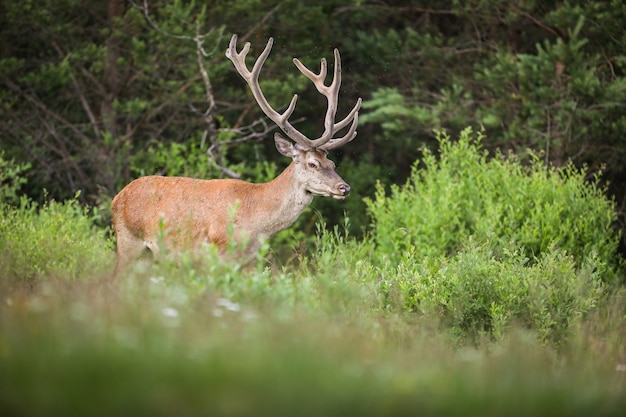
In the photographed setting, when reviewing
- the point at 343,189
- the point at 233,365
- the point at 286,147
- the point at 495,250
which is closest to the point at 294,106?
the point at 286,147

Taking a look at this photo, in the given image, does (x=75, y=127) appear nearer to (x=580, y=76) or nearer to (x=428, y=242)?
(x=428, y=242)

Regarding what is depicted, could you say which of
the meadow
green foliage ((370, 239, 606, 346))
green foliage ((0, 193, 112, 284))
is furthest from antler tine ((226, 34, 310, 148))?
green foliage ((0, 193, 112, 284))

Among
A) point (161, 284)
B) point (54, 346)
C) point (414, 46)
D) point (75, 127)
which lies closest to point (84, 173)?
point (75, 127)

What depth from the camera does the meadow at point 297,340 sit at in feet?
12.0

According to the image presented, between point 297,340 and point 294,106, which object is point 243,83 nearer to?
point 294,106

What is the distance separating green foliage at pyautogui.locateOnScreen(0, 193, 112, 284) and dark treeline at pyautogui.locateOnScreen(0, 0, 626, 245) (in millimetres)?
4026

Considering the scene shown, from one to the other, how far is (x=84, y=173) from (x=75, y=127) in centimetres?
76

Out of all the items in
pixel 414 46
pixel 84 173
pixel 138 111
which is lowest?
pixel 84 173

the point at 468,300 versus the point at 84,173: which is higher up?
the point at 468,300

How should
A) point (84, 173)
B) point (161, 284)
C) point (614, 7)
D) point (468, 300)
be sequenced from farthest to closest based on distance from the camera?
point (84, 173) < point (614, 7) < point (468, 300) < point (161, 284)

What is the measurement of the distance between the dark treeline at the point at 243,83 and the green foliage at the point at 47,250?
13.2ft

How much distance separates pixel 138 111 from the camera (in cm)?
1520

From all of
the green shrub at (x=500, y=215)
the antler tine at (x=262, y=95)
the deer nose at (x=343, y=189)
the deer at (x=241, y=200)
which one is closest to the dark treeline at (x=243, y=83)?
the green shrub at (x=500, y=215)

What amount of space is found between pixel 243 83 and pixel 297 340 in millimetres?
13606
